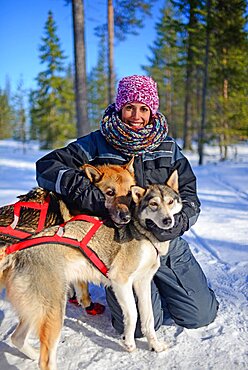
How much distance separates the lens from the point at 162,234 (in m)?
2.38

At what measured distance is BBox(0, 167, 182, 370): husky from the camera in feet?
6.73

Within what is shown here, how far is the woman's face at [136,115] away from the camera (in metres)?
2.86

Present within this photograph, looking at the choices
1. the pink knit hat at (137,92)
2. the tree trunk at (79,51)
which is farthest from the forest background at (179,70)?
the pink knit hat at (137,92)

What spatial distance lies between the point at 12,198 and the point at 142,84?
4691 mm

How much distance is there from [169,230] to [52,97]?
23206mm

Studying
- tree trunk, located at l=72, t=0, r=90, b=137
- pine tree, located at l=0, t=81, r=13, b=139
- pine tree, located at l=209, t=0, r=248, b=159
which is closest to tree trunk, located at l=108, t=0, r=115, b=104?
pine tree, located at l=209, t=0, r=248, b=159

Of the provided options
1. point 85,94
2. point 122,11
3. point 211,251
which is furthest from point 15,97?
point 211,251

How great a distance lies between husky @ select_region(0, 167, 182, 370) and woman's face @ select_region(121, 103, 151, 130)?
0.61 meters

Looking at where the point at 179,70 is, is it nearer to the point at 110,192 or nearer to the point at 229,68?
the point at 229,68

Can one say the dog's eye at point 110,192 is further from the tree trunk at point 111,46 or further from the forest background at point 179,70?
the tree trunk at point 111,46

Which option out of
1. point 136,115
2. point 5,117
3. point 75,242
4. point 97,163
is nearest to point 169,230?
point 75,242

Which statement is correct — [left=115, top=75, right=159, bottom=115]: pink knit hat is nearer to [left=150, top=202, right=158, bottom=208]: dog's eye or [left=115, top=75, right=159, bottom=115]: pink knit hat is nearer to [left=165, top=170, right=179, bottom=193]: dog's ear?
[left=165, top=170, right=179, bottom=193]: dog's ear

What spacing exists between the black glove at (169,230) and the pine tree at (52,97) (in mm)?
22389

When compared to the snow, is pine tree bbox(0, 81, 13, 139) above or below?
above
